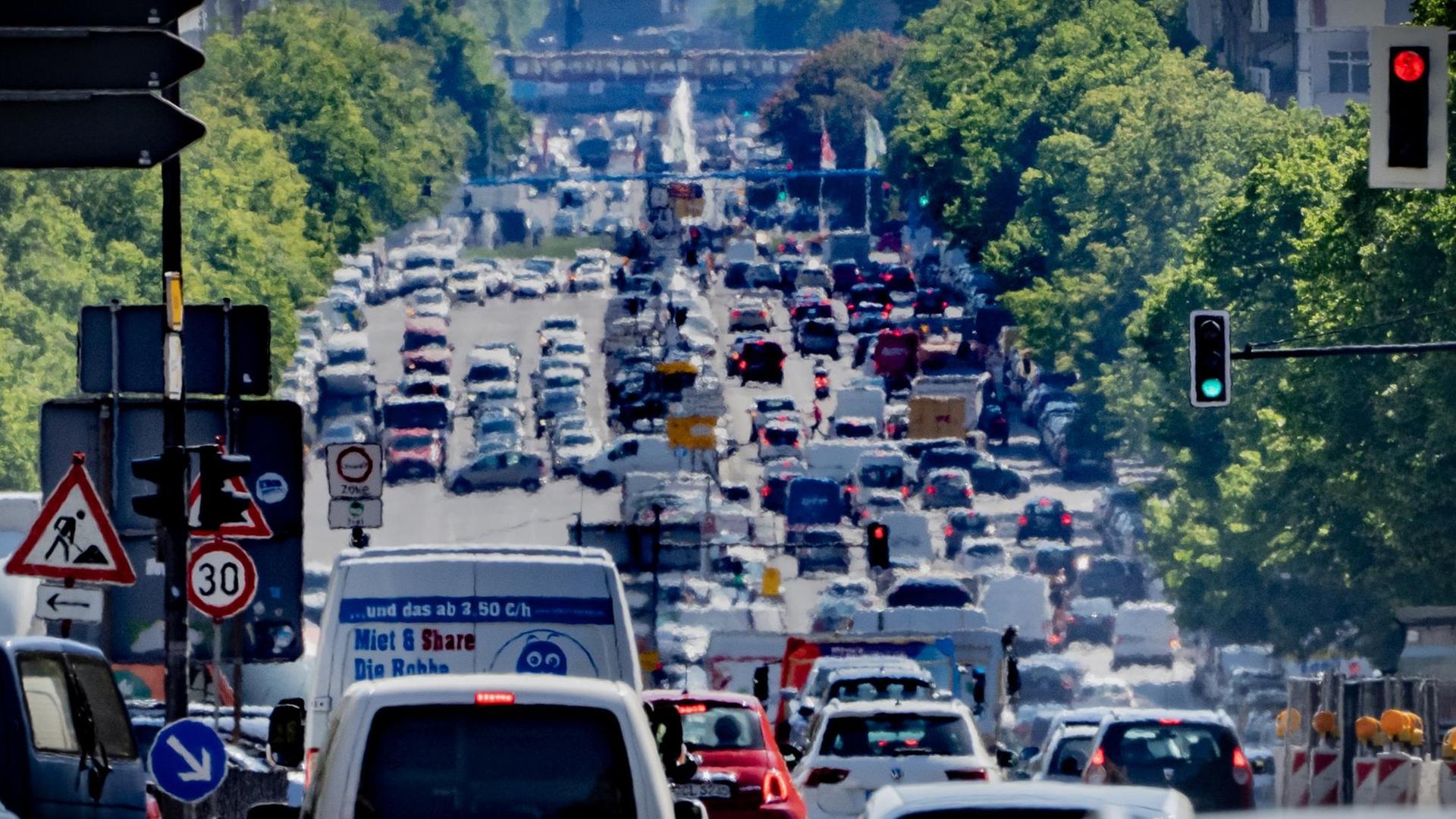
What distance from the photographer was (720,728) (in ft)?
79.5

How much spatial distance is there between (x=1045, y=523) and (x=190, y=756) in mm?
73844

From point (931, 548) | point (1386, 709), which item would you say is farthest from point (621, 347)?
point (1386, 709)

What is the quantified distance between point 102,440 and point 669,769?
12.3 metres

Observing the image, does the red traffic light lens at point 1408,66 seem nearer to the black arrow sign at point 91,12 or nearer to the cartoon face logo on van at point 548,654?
the cartoon face logo on van at point 548,654

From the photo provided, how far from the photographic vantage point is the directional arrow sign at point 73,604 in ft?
72.7

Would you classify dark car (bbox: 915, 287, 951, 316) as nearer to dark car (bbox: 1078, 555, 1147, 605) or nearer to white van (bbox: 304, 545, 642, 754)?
dark car (bbox: 1078, 555, 1147, 605)

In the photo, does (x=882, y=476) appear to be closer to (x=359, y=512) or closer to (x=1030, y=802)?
(x=359, y=512)

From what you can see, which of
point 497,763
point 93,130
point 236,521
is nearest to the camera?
point 497,763

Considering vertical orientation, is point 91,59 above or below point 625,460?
above

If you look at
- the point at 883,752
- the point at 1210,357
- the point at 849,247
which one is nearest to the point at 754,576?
the point at 1210,357

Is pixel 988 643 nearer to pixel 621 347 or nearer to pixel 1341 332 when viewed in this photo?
pixel 1341 332

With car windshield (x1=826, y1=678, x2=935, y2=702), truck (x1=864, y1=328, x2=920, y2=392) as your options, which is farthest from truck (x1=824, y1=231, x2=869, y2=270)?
car windshield (x1=826, y1=678, x2=935, y2=702)

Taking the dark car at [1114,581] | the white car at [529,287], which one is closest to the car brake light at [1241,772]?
the dark car at [1114,581]

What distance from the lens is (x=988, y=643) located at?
47.1 meters
